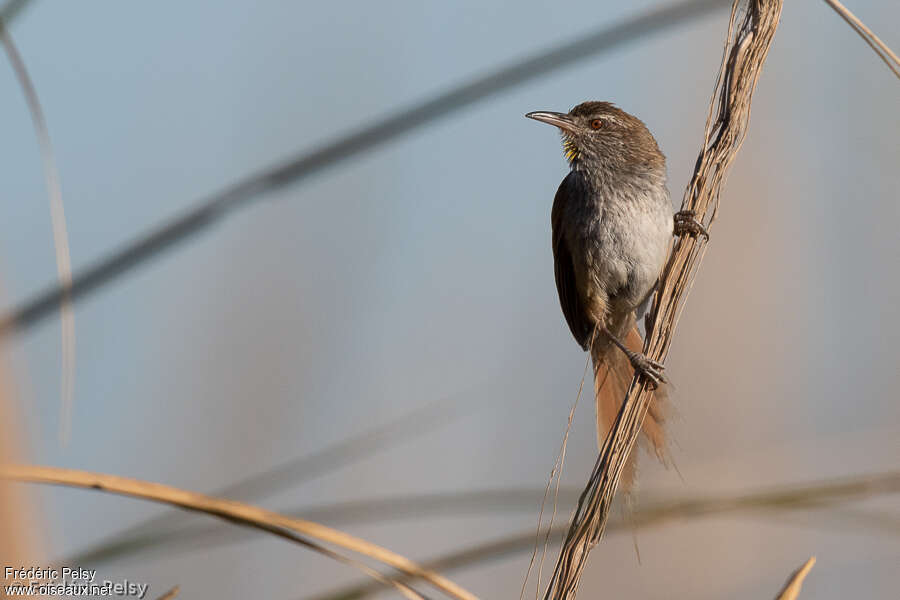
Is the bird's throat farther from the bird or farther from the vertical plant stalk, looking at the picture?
the vertical plant stalk

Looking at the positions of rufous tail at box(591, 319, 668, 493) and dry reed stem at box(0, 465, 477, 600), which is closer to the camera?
dry reed stem at box(0, 465, 477, 600)

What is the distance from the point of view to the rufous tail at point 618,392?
11.1 feet

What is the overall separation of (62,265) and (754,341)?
423cm

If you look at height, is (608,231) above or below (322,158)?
above

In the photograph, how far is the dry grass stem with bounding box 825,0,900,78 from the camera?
1.66 metres

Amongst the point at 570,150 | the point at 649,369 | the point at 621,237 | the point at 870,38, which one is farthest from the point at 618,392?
the point at 870,38

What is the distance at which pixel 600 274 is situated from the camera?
436 centimetres

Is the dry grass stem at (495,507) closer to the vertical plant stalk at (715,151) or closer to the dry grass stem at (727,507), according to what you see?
the dry grass stem at (727,507)

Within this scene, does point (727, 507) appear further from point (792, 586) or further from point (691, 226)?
point (691, 226)

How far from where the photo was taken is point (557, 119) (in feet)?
15.6

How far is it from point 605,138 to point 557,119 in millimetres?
292

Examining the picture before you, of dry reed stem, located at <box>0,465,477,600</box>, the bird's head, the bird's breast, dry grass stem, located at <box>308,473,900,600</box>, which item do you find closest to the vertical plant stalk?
dry grass stem, located at <box>308,473,900,600</box>

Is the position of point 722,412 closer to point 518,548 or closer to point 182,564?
point 182,564

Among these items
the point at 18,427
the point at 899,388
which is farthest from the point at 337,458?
the point at 899,388
